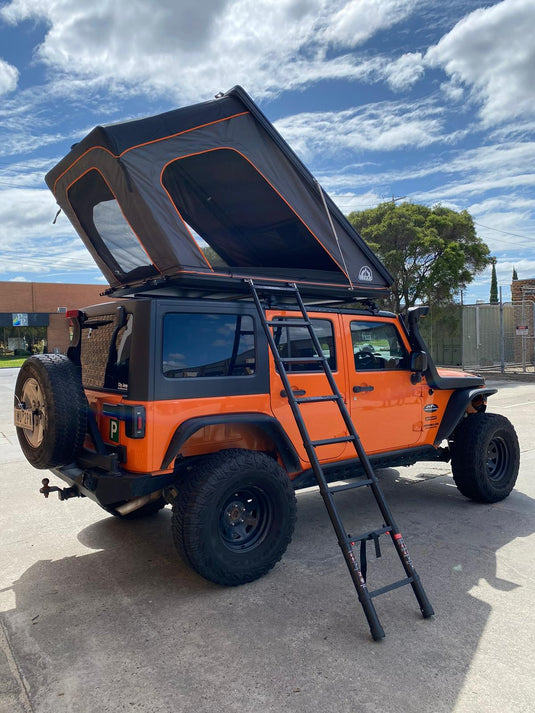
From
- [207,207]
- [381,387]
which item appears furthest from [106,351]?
[381,387]

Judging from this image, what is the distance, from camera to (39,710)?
2.48 meters

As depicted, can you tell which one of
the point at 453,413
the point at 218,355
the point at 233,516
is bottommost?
the point at 233,516

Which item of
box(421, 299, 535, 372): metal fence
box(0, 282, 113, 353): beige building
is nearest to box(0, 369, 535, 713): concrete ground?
box(421, 299, 535, 372): metal fence

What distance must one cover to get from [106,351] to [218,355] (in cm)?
86

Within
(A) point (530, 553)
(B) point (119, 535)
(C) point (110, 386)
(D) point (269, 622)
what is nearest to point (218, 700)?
(D) point (269, 622)

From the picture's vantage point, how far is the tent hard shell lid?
150 inches

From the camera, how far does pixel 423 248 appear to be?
19391mm

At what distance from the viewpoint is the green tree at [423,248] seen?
19297mm

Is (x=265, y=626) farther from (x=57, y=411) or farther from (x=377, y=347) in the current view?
(x=377, y=347)

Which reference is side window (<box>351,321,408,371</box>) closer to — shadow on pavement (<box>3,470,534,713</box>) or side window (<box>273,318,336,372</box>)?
side window (<box>273,318,336,372</box>)

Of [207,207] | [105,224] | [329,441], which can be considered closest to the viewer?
[329,441]

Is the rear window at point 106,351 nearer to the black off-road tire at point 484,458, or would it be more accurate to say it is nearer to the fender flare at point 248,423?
the fender flare at point 248,423

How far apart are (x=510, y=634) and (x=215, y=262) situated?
3.46 metres

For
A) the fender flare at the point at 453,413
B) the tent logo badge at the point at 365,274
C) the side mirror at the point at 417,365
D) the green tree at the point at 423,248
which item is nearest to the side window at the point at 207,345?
the tent logo badge at the point at 365,274
